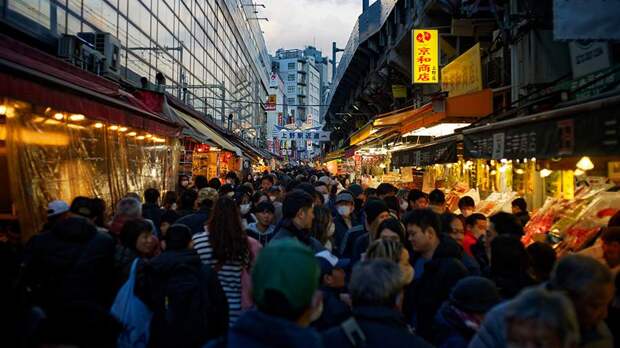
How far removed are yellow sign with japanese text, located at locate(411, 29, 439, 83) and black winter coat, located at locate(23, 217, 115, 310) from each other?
1357 centimetres

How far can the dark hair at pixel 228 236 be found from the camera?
413cm

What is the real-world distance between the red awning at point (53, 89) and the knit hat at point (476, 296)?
15.2 feet

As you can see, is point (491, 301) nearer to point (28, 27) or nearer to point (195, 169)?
point (28, 27)

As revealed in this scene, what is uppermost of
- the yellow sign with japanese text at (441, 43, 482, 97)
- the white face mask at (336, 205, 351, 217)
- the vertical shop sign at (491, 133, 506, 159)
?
the yellow sign with japanese text at (441, 43, 482, 97)

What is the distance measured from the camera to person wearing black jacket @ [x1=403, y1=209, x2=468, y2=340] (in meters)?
3.59

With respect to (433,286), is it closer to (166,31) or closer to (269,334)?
(269,334)

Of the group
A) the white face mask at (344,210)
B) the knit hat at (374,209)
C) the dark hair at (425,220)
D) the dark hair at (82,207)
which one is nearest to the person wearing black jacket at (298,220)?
the knit hat at (374,209)

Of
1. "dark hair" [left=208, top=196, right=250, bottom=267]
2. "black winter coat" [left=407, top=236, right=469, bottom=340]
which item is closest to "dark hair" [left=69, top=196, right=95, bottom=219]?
"dark hair" [left=208, top=196, right=250, bottom=267]

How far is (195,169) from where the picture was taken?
1956 cm

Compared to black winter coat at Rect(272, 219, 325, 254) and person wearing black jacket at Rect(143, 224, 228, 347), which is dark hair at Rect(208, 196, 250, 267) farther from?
black winter coat at Rect(272, 219, 325, 254)

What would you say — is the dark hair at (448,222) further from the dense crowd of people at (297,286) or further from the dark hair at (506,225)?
the dark hair at (506,225)

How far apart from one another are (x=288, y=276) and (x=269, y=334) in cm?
25

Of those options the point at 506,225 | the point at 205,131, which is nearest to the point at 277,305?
the point at 506,225

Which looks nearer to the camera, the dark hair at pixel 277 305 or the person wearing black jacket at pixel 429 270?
the dark hair at pixel 277 305
